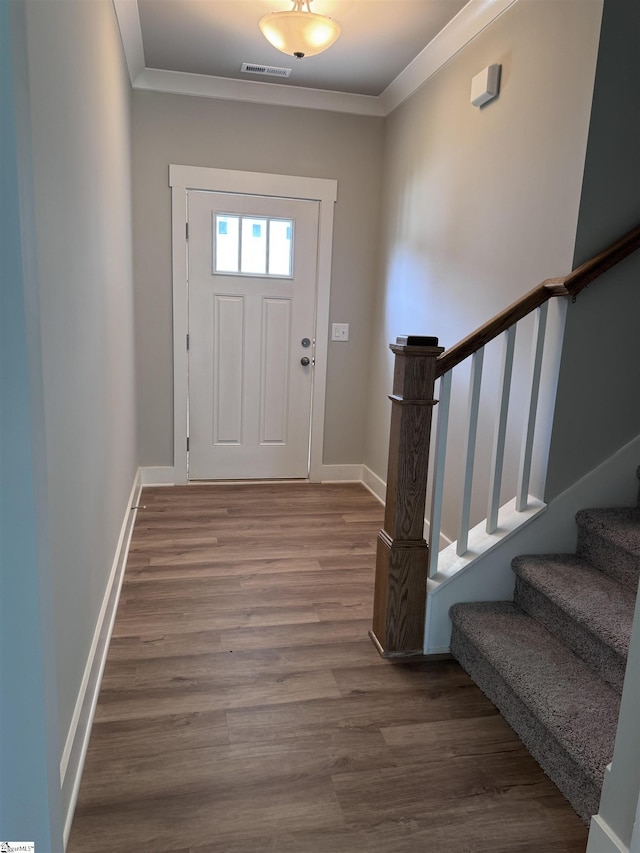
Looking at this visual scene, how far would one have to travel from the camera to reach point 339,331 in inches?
166

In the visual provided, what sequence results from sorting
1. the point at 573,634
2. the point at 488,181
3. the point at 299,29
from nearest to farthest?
1. the point at 573,634
2. the point at 299,29
3. the point at 488,181

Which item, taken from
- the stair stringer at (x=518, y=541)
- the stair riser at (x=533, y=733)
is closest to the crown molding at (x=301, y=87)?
the stair stringer at (x=518, y=541)

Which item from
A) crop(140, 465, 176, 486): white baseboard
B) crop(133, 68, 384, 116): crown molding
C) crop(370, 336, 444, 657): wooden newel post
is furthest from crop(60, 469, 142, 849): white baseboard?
crop(133, 68, 384, 116): crown molding

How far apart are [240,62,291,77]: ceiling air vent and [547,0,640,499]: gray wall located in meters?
2.07

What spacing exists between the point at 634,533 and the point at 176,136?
3405 mm

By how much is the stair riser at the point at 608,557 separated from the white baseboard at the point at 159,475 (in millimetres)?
2759

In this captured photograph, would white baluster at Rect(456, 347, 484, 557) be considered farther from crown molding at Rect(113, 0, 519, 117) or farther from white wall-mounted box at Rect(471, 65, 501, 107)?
crown molding at Rect(113, 0, 519, 117)

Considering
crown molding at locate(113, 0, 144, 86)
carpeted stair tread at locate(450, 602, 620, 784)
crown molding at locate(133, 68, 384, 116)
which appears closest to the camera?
carpeted stair tread at locate(450, 602, 620, 784)

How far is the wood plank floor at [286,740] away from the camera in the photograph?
1.42 meters

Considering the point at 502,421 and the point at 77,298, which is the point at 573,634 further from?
the point at 77,298

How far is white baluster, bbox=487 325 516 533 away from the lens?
205cm

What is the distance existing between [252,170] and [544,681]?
134 inches

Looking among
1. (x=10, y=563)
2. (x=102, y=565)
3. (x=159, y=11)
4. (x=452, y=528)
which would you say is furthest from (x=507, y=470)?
(x=159, y=11)

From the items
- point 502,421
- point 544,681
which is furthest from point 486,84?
point 544,681
